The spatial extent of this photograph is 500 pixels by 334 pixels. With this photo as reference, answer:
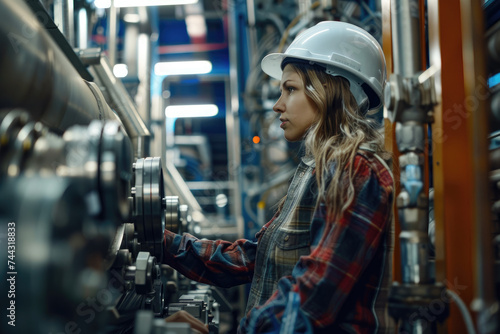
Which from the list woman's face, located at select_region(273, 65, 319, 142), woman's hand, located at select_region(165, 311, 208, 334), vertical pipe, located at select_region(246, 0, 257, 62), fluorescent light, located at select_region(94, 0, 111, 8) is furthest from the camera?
vertical pipe, located at select_region(246, 0, 257, 62)

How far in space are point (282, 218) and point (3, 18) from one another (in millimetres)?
963

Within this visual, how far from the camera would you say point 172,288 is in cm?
199

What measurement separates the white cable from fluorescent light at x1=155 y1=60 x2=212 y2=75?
4528 millimetres

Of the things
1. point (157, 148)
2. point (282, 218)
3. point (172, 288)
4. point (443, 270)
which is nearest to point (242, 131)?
point (157, 148)

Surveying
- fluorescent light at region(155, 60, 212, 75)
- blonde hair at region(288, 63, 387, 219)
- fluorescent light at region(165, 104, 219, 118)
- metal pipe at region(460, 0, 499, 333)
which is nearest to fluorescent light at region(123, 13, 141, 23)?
fluorescent light at region(155, 60, 212, 75)

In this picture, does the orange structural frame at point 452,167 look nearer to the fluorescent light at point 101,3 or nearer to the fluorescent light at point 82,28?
the fluorescent light at point 82,28

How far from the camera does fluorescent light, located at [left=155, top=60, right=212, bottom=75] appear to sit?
5.25m

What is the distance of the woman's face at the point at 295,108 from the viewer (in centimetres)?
159

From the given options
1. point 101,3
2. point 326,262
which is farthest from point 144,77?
point 326,262

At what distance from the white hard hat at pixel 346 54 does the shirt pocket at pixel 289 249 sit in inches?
22.4

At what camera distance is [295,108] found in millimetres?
1598

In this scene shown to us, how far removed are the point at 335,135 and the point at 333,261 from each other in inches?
18.3

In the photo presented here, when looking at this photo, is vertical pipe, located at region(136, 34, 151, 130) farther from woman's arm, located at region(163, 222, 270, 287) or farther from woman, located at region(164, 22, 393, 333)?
woman's arm, located at region(163, 222, 270, 287)

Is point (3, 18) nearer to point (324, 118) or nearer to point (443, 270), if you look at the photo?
point (324, 118)
